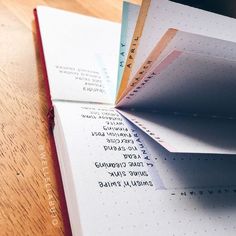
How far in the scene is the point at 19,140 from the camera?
0.41m

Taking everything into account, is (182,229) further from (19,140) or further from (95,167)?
(19,140)

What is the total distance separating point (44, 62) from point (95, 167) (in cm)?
22

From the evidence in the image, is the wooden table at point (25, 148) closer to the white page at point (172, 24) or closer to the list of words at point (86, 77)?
the list of words at point (86, 77)

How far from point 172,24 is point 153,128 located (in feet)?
0.45

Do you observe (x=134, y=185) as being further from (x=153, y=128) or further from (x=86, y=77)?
(x=86, y=77)

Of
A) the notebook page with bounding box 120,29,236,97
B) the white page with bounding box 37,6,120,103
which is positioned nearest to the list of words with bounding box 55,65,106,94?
the white page with bounding box 37,6,120,103

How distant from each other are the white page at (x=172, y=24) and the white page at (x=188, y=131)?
0.21 ft

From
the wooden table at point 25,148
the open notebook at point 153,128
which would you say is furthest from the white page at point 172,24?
the wooden table at point 25,148

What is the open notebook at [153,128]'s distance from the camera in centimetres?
33

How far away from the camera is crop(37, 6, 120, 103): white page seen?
0.47m

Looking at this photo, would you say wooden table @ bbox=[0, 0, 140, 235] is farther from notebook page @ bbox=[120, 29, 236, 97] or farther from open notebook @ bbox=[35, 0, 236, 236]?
notebook page @ bbox=[120, 29, 236, 97]

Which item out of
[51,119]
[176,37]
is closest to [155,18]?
[176,37]

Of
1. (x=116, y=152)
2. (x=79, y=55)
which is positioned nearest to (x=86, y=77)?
(x=79, y=55)

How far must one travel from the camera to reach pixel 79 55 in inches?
21.4
